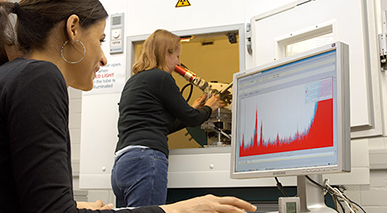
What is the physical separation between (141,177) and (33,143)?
1211 millimetres

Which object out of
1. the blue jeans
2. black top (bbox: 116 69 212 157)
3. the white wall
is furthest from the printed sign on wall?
the blue jeans

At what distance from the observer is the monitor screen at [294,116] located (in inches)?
45.9

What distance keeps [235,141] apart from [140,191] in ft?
1.96

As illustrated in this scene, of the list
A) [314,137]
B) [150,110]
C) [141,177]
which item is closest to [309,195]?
[314,137]

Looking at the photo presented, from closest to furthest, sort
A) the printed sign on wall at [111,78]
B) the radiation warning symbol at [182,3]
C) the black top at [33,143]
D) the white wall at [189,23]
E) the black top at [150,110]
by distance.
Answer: the black top at [33,143] < the black top at [150,110] < the white wall at [189,23] < the radiation warning symbol at [182,3] < the printed sign on wall at [111,78]

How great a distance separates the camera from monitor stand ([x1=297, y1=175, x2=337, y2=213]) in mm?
1265

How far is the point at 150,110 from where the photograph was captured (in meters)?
2.04

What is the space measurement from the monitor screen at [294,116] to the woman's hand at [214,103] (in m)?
0.84

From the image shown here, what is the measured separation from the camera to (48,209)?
2.30 feet

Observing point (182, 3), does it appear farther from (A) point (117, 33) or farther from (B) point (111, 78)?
(B) point (111, 78)

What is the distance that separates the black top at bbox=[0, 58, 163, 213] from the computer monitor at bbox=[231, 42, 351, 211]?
2.00 ft

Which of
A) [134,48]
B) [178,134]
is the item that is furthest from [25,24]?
[178,134]

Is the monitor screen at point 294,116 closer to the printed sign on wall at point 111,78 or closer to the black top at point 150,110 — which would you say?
the black top at point 150,110

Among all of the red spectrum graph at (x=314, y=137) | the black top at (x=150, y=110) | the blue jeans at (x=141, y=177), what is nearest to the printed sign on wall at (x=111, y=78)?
the black top at (x=150, y=110)
